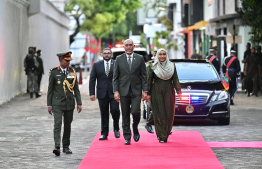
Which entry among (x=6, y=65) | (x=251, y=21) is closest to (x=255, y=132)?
(x=6, y=65)

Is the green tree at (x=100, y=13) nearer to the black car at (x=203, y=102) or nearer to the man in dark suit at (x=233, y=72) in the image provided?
the man in dark suit at (x=233, y=72)

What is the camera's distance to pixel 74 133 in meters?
16.1

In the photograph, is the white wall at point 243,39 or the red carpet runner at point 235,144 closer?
the red carpet runner at point 235,144

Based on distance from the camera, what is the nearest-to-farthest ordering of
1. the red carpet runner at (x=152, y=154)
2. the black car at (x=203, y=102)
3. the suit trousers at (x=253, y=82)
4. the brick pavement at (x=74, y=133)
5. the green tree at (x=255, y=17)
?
the red carpet runner at (x=152, y=154), the brick pavement at (x=74, y=133), the black car at (x=203, y=102), the suit trousers at (x=253, y=82), the green tree at (x=255, y=17)

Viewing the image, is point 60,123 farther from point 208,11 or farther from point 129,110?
point 208,11

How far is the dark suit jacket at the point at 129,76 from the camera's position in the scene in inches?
545

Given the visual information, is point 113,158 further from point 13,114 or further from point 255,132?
point 13,114

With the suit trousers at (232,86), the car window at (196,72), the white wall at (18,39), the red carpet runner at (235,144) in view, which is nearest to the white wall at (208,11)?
the white wall at (18,39)

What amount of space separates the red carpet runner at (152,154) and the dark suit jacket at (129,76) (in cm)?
100

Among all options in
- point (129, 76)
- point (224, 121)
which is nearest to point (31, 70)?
point (224, 121)

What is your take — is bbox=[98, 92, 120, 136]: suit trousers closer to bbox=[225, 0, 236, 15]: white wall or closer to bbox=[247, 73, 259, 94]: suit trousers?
bbox=[247, 73, 259, 94]: suit trousers

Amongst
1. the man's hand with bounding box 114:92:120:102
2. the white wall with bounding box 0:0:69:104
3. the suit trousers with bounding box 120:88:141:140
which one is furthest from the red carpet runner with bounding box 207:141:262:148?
the white wall with bounding box 0:0:69:104

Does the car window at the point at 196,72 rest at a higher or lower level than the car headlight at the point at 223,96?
higher

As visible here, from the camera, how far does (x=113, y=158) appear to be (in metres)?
12.0
